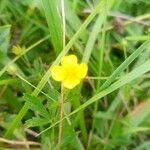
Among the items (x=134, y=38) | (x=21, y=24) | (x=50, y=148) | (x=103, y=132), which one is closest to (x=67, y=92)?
(x=50, y=148)

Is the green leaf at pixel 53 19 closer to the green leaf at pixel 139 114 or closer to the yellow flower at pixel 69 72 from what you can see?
the yellow flower at pixel 69 72

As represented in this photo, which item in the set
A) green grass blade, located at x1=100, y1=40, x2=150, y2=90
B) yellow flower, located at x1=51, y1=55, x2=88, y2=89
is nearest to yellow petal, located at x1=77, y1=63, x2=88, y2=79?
yellow flower, located at x1=51, y1=55, x2=88, y2=89

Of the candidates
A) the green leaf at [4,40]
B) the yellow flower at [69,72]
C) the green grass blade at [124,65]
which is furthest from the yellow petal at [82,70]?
the green leaf at [4,40]

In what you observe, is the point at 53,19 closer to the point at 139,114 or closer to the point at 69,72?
the point at 69,72

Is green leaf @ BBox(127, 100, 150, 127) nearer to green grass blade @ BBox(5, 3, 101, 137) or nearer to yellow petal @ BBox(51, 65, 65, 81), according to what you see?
green grass blade @ BBox(5, 3, 101, 137)

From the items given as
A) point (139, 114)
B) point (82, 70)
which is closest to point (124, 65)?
point (82, 70)

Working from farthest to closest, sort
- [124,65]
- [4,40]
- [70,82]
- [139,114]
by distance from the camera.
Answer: [139,114]
[4,40]
[124,65]
[70,82]
